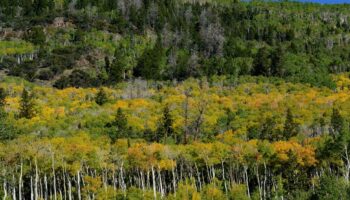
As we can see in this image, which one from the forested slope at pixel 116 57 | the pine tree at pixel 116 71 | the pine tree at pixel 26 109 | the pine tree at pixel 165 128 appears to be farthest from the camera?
the forested slope at pixel 116 57

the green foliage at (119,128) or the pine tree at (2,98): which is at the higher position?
the pine tree at (2,98)

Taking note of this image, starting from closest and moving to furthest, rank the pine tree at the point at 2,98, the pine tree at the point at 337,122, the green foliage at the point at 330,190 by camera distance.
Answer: the green foliage at the point at 330,190 → the pine tree at the point at 337,122 → the pine tree at the point at 2,98

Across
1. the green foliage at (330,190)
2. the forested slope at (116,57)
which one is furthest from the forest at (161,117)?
the forested slope at (116,57)

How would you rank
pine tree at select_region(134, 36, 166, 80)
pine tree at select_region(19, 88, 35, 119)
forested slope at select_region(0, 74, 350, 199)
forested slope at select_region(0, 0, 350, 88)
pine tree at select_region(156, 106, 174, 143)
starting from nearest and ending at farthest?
forested slope at select_region(0, 74, 350, 199)
pine tree at select_region(156, 106, 174, 143)
pine tree at select_region(19, 88, 35, 119)
forested slope at select_region(0, 0, 350, 88)
pine tree at select_region(134, 36, 166, 80)

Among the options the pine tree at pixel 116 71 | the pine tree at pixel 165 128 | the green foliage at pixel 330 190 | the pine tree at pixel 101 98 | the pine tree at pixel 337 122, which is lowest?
the green foliage at pixel 330 190

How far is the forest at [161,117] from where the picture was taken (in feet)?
275

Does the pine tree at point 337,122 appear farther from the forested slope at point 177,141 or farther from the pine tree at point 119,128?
the pine tree at point 119,128

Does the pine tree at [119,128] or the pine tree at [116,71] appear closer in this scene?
the pine tree at [119,128]

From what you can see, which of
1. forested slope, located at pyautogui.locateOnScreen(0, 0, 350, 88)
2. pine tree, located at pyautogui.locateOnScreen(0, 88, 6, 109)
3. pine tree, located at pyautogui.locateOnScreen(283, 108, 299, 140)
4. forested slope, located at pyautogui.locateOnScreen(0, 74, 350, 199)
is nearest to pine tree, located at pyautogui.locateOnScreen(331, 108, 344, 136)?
forested slope, located at pyautogui.locateOnScreen(0, 74, 350, 199)

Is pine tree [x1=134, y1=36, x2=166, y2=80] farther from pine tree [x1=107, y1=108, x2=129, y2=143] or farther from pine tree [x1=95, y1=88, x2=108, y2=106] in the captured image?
pine tree [x1=107, y1=108, x2=129, y2=143]

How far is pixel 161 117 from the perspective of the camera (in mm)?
120688

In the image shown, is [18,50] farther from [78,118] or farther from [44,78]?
[78,118]

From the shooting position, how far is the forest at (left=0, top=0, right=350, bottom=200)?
3297 inches

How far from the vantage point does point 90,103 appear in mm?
135625
